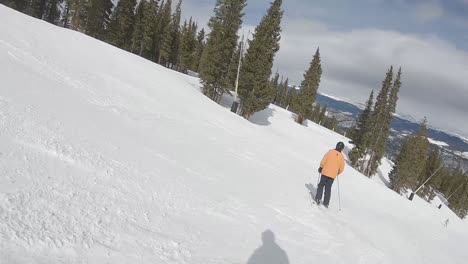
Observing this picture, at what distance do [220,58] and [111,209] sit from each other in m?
31.2

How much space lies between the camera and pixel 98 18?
54938mm

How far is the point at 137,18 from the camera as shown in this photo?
5834 centimetres

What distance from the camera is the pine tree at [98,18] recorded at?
53.3m

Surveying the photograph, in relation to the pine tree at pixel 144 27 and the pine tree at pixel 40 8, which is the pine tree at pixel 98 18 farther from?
the pine tree at pixel 40 8

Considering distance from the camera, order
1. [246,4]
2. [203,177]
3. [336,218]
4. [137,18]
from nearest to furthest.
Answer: [203,177]
[336,218]
[246,4]
[137,18]

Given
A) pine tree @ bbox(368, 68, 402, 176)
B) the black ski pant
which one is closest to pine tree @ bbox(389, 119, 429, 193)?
pine tree @ bbox(368, 68, 402, 176)

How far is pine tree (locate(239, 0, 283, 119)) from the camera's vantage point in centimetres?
3590

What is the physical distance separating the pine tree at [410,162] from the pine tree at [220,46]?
3688 centimetres

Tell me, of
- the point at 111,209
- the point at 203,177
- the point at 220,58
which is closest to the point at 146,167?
the point at 203,177

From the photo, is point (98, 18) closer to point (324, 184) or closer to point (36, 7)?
point (36, 7)

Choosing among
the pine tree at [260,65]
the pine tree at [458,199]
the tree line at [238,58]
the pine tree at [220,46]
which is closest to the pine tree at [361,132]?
the tree line at [238,58]

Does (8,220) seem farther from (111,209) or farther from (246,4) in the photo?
(246,4)

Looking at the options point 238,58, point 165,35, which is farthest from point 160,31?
point 238,58

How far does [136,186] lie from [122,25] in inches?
2185
